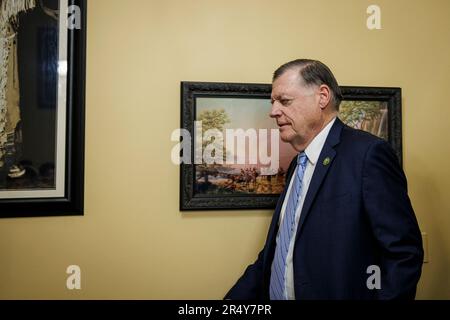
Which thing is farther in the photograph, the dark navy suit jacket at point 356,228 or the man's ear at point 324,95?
the man's ear at point 324,95

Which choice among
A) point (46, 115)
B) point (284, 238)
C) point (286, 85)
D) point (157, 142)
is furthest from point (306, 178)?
point (46, 115)

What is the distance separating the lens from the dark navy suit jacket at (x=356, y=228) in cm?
90

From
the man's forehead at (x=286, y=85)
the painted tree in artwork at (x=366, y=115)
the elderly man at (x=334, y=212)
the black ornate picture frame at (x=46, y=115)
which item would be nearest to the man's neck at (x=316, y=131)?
the elderly man at (x=334, y=212)

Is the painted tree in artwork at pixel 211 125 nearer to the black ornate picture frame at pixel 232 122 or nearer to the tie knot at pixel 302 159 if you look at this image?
the black ornate picture frame at pixel 232 122

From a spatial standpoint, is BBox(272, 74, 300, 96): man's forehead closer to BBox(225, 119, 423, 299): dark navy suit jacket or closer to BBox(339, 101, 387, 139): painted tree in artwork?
BBox(225, 119, 423, 299): dark navy suit jacket

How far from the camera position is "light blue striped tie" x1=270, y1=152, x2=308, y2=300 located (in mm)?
1056

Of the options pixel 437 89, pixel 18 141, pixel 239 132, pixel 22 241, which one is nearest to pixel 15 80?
pixel 18 141

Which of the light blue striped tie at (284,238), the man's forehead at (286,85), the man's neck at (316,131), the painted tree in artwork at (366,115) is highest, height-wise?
the man's forehead at (286,85)

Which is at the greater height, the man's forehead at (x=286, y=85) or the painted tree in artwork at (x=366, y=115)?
the man's forehead at (x=286, y=85)

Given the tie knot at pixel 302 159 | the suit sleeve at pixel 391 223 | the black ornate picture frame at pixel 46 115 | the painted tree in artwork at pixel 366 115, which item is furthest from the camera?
the painted tree in artwork at pixel 366 115

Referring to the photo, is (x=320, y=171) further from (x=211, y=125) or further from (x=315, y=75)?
(x=211, y=125)

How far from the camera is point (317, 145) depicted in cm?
109

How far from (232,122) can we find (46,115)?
75 centimetres
